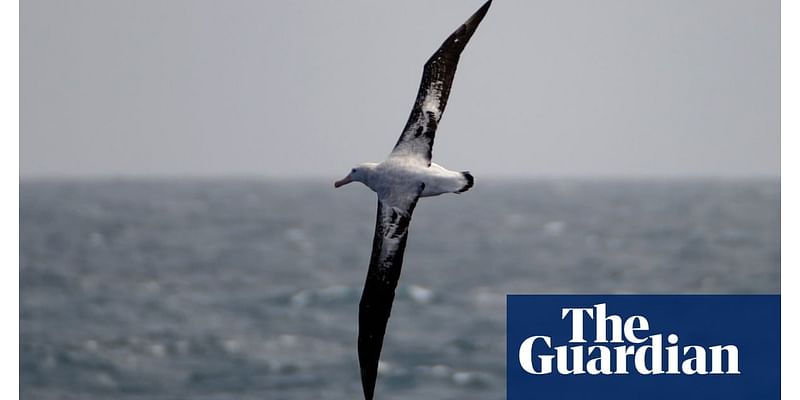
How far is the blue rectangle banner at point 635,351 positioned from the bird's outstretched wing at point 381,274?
5841 mm

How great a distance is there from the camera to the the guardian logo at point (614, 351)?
54.4ft

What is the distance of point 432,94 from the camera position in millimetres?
10648

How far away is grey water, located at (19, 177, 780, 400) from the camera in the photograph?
30062 mm

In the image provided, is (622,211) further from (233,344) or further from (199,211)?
(233,344)

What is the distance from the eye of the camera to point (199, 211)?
275 ft

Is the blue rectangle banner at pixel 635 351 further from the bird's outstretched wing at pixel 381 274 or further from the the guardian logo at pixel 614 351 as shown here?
the bird's outstretched wing at pixel 381 274

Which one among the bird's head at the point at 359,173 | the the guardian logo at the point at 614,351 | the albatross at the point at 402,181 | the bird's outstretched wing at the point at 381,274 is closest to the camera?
the albatross at the point at 402,181

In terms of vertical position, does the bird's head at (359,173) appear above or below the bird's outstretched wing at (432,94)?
below

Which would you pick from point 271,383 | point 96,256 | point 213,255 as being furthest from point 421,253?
point 271,383

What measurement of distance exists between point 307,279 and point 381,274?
37.1 metres

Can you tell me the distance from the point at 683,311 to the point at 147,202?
78.7 meters

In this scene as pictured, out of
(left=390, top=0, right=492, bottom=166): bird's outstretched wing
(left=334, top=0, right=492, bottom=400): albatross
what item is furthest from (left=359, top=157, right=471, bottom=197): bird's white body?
(left=390, top=0, right=492, bottom=166): bird's outstretched wing

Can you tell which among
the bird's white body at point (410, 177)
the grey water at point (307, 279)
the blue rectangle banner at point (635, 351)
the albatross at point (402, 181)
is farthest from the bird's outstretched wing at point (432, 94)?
the grey water at point (307, 279)

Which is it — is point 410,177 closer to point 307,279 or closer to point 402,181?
point 402,181
